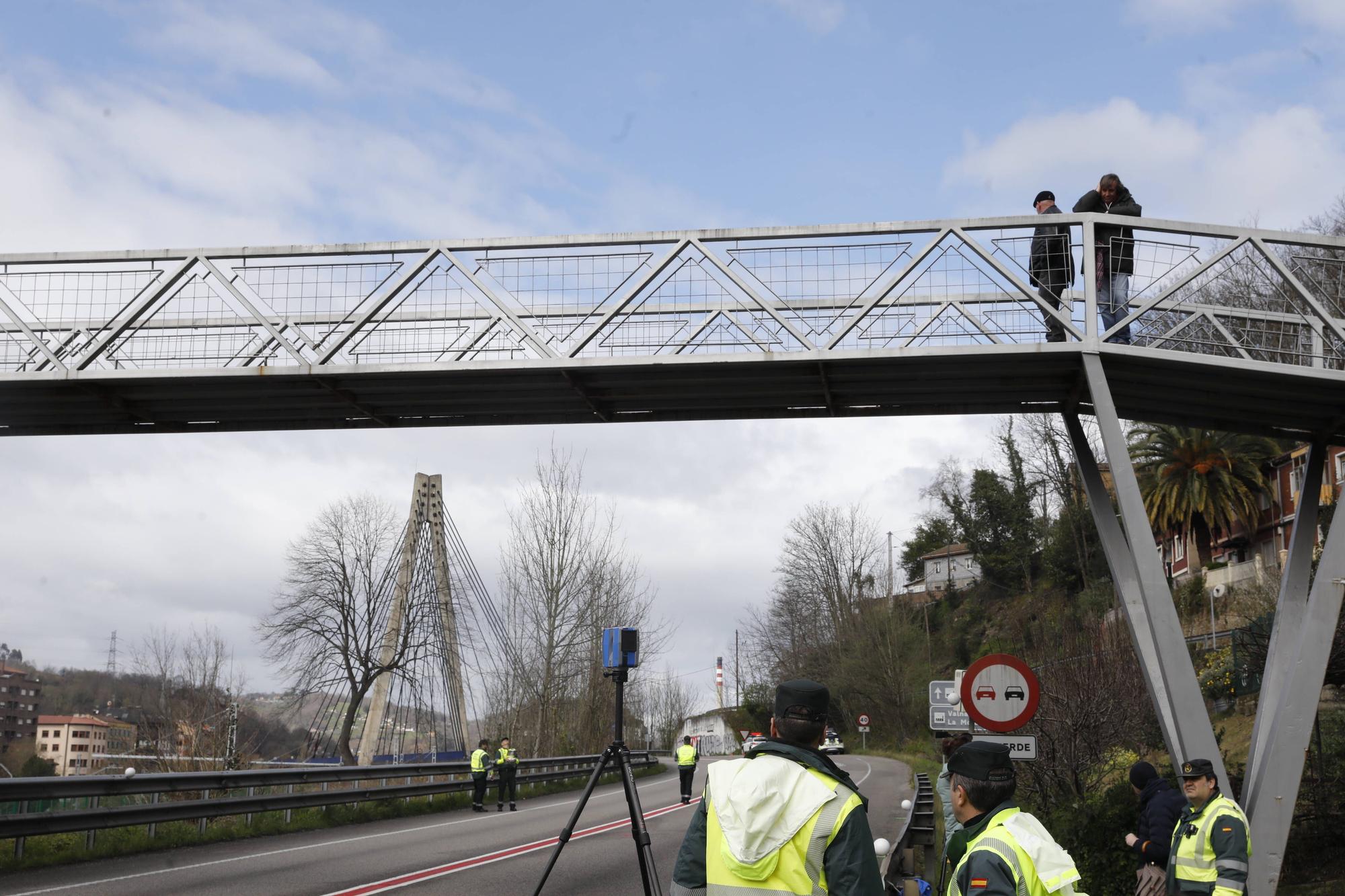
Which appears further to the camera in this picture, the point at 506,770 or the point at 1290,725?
the point at 506,770

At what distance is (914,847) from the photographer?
1259 centimetres

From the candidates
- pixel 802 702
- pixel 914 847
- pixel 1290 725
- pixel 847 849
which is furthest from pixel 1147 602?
pixel 847 849

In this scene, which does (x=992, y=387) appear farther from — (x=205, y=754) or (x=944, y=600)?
(x=944, y=600)

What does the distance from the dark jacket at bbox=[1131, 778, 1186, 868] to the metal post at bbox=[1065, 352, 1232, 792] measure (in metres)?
1.95

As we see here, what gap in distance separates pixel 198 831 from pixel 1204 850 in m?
13.6

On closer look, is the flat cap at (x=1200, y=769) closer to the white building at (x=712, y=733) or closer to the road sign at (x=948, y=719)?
the road sign at (x=948, y=719)

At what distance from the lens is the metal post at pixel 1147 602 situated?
11.3 meters

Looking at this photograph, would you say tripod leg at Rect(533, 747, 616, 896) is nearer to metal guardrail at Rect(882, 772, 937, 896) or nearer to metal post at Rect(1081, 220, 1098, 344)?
metal guardrail at Rect(882, 772, 937, 896)

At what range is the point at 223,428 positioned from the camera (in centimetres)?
1535

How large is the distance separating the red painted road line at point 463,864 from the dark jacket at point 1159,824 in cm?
389

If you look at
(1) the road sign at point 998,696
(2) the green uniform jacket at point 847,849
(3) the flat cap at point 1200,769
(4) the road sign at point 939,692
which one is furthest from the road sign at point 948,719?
(2) the green uniform jacket at point 847,849

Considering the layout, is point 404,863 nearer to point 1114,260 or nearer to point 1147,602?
point 1147,602

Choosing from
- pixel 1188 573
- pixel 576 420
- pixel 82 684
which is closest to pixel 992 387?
pixel 576 420

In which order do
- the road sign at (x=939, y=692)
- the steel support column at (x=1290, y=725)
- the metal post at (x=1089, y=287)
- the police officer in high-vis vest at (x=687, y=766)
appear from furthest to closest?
the police officer in high-vis vest at (x=687, y=766)
the road sign at (x=939, y=692)
the metal post at (x=1089, y=287)
the steel support column at (x=1290, y=725)
